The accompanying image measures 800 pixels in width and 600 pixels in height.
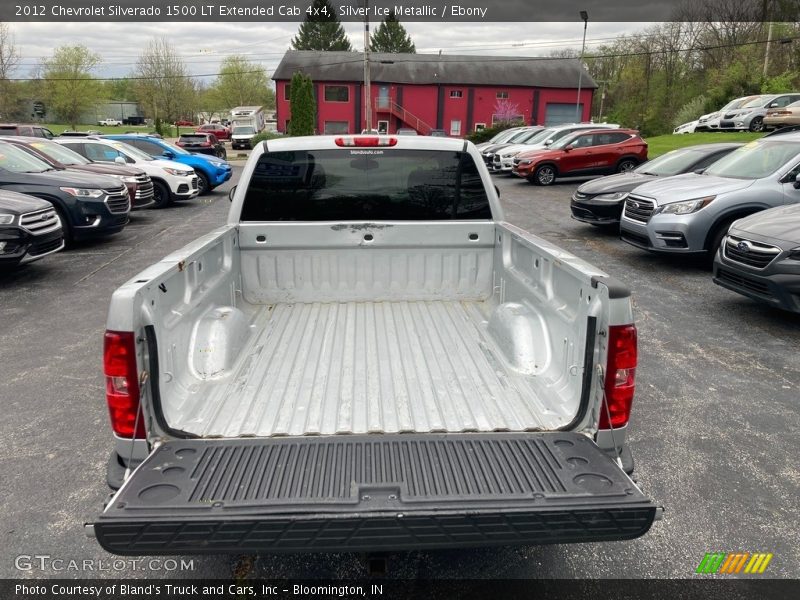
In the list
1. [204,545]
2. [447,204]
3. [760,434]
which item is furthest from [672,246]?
[204,545]

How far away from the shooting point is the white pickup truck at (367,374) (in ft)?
Result: 6.93

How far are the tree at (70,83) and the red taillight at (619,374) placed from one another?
76821mm

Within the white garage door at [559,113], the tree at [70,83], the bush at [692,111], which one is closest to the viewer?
the bush at [692,111]

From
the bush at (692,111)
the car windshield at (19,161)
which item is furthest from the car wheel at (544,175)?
the bush at (692,111)

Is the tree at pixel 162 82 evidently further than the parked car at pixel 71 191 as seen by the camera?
Yes

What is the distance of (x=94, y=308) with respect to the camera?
719 centimetres

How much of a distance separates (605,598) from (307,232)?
288 cm

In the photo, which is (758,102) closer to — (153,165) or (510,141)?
(510,141)

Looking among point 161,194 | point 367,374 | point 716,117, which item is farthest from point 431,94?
point 367,374

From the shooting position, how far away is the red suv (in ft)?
63.9

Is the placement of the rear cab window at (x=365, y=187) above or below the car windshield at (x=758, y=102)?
below

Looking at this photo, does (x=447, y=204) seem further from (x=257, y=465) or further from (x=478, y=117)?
(x=478, y=117)

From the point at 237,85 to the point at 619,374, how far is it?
93.1 meters

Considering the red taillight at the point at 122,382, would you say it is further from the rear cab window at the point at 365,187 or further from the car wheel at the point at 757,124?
the car wheel at the point at 757,124
